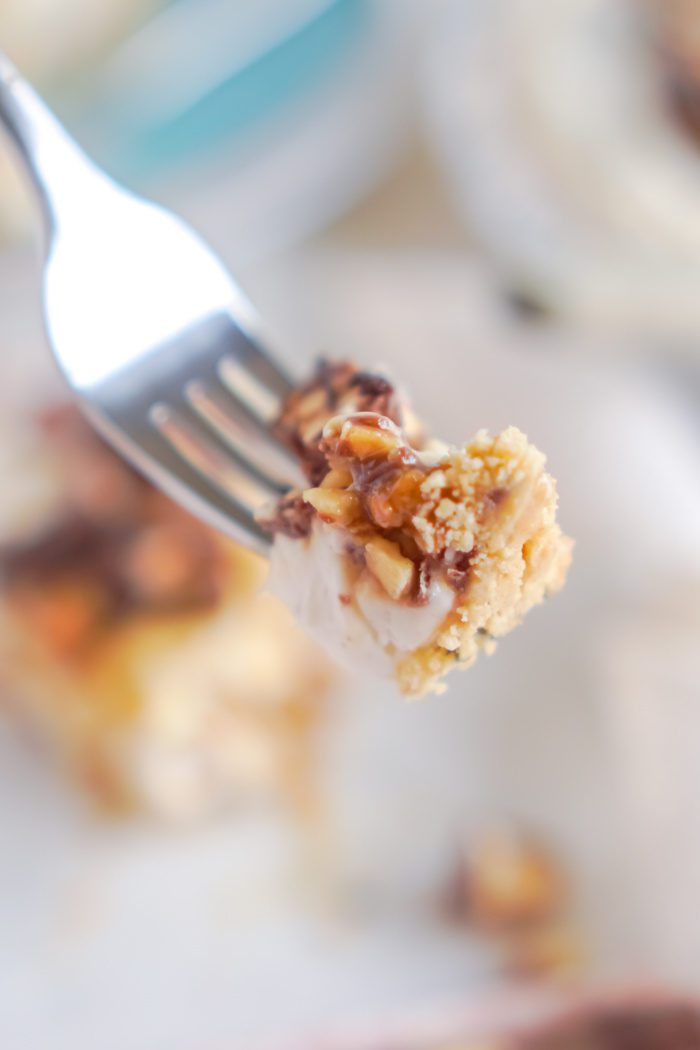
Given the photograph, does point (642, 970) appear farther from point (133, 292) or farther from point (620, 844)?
point (133, 292)

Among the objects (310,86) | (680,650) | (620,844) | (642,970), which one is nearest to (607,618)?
(680,650)

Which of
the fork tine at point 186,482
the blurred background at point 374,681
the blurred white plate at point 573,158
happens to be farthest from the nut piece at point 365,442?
the blurred white plate at point 573,158

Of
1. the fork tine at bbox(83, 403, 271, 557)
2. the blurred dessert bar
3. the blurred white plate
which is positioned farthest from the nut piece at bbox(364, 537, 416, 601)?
the blurred white plate

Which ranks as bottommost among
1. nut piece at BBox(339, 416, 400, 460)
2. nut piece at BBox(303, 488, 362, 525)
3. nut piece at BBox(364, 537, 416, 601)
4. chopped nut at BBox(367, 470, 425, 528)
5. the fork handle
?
nut piece at BBox(364, 537, 416, 601)

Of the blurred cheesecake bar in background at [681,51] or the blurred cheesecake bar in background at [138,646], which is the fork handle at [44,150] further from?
the blurred cheesecake bar in background at [681,51]

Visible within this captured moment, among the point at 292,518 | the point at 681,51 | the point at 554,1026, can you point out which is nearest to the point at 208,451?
the point at 292,518

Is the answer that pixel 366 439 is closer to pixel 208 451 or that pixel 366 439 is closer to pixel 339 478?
pixel 339 478

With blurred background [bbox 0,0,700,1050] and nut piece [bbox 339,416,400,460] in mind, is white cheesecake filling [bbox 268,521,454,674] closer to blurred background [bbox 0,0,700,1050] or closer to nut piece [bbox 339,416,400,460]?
nut piece [bbox 339,416,400,460]
